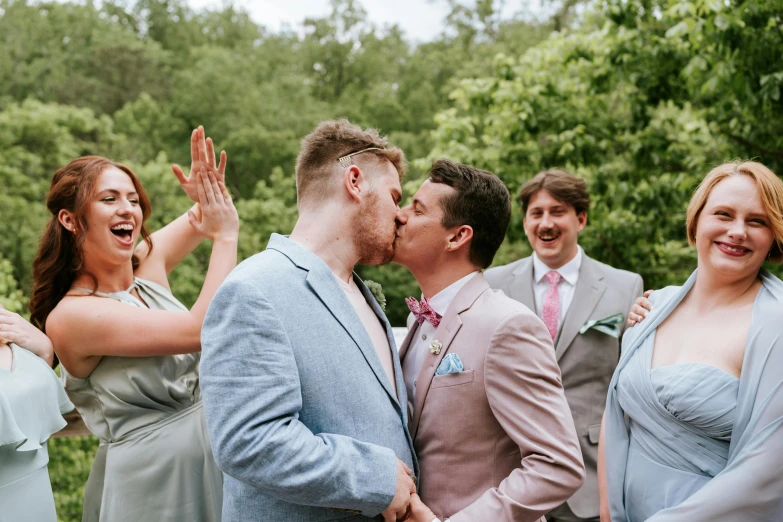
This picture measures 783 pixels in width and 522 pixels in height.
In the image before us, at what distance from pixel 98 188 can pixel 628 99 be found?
6.30 meters

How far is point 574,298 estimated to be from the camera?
428 cm

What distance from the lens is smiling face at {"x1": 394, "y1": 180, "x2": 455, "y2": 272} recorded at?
2.82m

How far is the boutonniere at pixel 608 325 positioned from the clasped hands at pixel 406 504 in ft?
6.47

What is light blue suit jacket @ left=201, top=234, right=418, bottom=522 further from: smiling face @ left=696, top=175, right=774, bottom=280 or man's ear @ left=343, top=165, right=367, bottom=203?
smiling face @ left=696, top=175, right=774, bottom=280

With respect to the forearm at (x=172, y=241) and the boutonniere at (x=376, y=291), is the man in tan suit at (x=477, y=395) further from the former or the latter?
the forearm at (x=172, y=241)

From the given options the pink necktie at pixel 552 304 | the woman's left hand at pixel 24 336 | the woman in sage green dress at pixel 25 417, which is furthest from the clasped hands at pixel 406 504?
the pink necktie at pixel 552 304

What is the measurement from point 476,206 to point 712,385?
103 cm

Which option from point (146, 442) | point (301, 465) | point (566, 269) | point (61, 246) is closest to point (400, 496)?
point (301, 465)

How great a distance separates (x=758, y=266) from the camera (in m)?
2.78

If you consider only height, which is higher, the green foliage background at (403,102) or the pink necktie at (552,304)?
the green foliage background at (403,102)

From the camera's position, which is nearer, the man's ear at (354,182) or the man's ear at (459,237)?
the man's ear at (354,182)

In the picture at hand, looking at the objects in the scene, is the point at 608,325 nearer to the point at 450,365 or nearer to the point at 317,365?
the point at 450,365

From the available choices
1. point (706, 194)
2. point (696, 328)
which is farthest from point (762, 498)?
point (706, 194)

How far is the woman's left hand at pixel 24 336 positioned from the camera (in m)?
3.00
